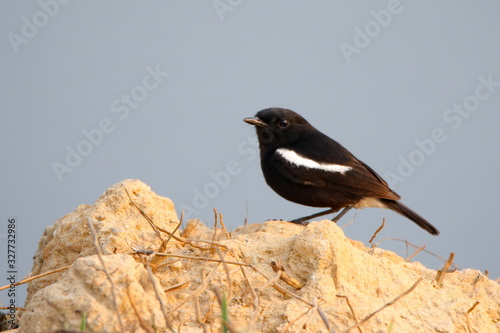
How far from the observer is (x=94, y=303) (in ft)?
10.3

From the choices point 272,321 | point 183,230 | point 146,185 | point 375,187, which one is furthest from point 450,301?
point 375,187

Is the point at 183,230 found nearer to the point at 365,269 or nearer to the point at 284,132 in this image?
the point at 365,269

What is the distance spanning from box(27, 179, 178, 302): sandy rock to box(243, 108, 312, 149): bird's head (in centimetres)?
259

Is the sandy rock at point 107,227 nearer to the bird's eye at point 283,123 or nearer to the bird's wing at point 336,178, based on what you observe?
the bird's wing at point 336,178

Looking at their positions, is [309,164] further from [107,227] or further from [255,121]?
[107,227]

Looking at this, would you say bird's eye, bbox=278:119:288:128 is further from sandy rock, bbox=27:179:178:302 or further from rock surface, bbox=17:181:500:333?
sandy rock, bbox=27:179:178:302

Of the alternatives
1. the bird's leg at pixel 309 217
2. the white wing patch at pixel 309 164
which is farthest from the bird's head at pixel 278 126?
the bird's leg at pixel 309 217

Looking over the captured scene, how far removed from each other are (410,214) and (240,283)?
14.0 feet

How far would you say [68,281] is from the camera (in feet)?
10.9

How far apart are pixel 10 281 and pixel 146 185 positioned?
4.30ft

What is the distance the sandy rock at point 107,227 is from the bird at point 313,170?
7.40 ft

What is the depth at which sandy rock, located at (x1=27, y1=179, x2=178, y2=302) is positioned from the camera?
4.70 m

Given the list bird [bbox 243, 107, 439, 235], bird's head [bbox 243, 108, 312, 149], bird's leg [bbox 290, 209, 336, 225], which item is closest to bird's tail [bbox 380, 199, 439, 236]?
bird [bbox 243, 107, 439, 235]

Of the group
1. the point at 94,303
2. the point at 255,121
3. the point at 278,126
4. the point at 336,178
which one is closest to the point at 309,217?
the point at 336,178
